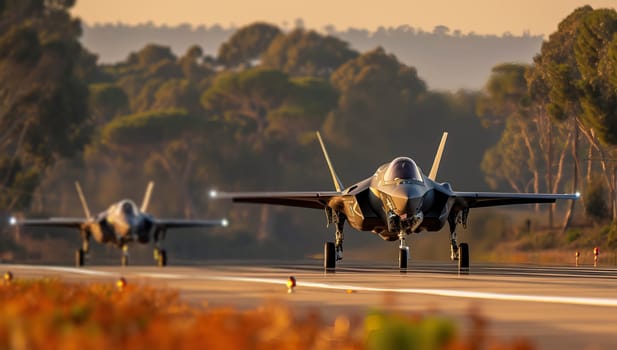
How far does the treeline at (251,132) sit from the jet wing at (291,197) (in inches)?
1760

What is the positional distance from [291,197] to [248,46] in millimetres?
127660

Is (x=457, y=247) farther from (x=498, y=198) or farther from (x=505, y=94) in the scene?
(x=505, y=94)

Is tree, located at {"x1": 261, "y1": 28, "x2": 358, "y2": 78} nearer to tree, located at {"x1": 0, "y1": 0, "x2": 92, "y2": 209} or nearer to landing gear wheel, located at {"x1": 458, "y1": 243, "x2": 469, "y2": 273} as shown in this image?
tree, located at {"x1": 0, "y1": 0, "x2": 92, "y2": 209}

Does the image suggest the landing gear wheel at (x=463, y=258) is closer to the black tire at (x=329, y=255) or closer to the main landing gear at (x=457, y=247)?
the main landing gear at (x=457, y=247)

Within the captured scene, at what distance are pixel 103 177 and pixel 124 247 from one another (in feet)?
220

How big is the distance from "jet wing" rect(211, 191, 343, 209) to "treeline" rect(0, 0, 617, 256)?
147 ft

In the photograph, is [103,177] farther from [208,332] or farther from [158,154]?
[208,332]

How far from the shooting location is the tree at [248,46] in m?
166

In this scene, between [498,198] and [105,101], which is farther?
[105,101]

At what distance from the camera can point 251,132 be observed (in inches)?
4921

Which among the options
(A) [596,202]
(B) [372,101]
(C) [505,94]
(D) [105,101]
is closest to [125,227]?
(A) [596,202]

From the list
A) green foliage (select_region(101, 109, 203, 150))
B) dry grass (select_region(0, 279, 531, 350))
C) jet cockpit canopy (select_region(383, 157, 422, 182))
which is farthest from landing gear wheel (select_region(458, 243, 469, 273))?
green foliage (select_region(101, 109, 203, 150))

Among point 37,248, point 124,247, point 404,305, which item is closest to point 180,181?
point 37,248

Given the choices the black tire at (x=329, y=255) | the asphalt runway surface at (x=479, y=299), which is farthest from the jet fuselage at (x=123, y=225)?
the asphalt runway surface at (x=479, y=299)
